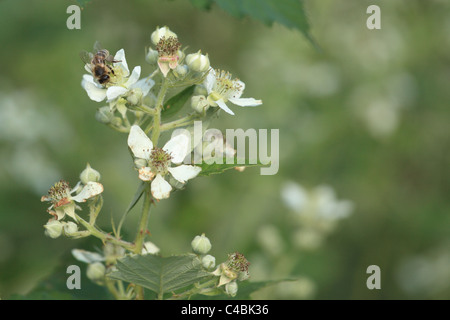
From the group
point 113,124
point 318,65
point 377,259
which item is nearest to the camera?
point 113,124

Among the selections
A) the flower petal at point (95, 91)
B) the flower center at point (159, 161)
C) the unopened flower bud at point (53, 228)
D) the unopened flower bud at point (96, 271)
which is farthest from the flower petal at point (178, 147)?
the unopened flower bud at point (96, 271)

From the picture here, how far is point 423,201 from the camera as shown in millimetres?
4879

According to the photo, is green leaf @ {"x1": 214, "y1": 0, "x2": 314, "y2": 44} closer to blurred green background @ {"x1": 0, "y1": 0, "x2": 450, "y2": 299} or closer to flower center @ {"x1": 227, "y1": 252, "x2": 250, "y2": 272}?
flower center @ {"x1": 227, "y1": 252, "x2": 250, "y2": 272}

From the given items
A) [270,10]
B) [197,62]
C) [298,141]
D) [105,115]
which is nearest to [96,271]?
[105,115]

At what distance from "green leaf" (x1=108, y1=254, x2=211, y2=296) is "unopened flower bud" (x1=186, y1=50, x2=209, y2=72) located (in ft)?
1.60

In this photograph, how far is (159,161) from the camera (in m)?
1.40

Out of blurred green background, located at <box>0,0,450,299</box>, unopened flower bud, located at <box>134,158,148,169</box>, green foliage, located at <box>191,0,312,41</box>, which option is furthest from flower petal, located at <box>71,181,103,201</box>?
blurred green background, located at <box>0,0,450,299</box>

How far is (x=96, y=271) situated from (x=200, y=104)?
60 centimetres

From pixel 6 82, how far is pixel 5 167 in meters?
0.96

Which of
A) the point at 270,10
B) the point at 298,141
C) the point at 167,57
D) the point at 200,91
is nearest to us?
the point at 167,57

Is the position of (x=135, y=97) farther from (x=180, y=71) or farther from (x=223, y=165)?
(x=223, y=165)

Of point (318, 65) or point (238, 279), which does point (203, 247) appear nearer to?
point (238, 279)

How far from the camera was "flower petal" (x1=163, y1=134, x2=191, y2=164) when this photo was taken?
1458mm

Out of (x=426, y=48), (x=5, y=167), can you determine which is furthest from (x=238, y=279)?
(x=426, y=48)
